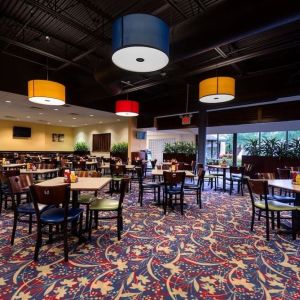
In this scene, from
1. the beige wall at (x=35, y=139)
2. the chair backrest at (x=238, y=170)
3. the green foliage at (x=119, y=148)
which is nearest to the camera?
the chair backrest at (x=238, y=170)

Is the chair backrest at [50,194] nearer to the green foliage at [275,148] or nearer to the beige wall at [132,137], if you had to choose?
the green foliage at [275,148]

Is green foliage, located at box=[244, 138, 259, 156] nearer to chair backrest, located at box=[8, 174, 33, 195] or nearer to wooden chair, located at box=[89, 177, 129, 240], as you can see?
wooden chair, located at box=[89, 177, 129, 240]

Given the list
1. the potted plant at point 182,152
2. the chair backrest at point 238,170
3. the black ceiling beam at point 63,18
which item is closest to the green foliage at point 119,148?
the potted plant at point 182,152

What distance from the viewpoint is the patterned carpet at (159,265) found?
2000 mm

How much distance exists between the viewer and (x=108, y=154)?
1387 cm

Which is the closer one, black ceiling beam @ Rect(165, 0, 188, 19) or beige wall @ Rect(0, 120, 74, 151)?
black ceiling beam @ Rect(165, 0, 188, 19)

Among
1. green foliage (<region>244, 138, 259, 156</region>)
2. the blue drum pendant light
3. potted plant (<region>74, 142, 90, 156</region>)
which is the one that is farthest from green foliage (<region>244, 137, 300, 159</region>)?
potted plant (<region>74, 142, 90, 156</region>)

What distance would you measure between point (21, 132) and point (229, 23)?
47.6 feet

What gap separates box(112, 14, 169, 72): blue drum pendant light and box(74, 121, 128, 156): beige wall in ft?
32.8

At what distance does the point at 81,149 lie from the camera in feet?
50.8

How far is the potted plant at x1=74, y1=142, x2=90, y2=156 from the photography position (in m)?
A: 15.3

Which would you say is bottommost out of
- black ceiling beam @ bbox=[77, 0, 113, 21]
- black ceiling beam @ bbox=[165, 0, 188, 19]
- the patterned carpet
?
the patterned carpet

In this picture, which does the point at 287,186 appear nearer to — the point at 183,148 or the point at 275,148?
the point at 275,148

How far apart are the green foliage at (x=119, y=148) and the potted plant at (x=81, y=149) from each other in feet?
11.0
